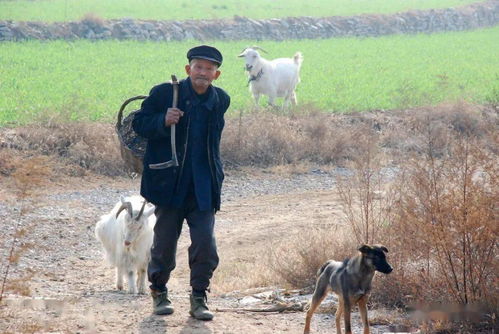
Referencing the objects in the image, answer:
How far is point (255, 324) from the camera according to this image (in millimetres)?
8797

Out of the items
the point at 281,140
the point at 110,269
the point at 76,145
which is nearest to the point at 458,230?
the point at 110,269

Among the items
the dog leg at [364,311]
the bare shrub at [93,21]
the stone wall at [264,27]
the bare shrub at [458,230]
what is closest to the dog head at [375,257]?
the dog leg at [364,311]

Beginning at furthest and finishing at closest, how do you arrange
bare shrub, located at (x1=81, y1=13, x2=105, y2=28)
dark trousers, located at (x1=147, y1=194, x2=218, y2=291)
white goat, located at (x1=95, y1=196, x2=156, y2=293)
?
bare shrub, located at (x1=81, y1=13, x2=105, y2=28), white goat, located at (x1=95, y1=196, x2=156, y2=293), dark trousers, located at (x1=147, y1=194, x2=218, y2=291)

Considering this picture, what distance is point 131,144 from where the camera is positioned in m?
9.27

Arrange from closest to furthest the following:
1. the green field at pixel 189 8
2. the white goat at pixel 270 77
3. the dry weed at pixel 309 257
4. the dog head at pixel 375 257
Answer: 1. the dog head at pixel 375 257
2. the dry weed at pixel 309 257
3. the white goat at pixel 270 77
4. the green field at pixel 189 8

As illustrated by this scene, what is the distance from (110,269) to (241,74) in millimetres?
19466

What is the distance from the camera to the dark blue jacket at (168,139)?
27.2 feet

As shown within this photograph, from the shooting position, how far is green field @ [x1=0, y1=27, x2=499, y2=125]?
79.6ft

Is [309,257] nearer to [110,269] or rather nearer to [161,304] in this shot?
[161,304]

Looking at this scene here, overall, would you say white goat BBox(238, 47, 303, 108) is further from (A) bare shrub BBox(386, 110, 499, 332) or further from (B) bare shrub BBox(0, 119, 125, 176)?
(A) bare shrub BBox(386, 110, 499, 332)

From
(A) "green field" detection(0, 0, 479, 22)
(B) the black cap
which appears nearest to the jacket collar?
(B) the black cap

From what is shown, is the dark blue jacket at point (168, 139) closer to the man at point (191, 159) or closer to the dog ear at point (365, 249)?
the man at point (191, 159)

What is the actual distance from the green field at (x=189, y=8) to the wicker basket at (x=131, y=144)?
101 feet

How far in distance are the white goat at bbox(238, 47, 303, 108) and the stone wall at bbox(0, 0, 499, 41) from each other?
15.4m
